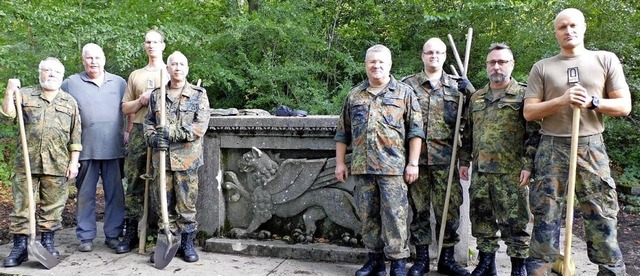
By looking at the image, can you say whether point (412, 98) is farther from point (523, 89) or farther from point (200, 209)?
point (200, 209)

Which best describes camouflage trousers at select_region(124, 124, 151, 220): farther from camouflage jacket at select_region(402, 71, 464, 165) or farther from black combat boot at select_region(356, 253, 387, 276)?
camouflage jacket at select_region(402, 71, 464, 165)

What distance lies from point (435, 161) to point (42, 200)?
10.2 ft

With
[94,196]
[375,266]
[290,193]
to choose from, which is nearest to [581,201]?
[375,266]

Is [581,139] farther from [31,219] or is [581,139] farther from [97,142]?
[31,219]

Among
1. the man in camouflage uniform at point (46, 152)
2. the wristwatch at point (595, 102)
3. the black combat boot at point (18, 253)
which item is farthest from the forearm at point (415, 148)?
the black combat boot at point (18, 253)

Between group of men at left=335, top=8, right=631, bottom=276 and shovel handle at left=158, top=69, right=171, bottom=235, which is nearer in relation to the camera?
group of men at left=335, top=8, right=631, bottom=276

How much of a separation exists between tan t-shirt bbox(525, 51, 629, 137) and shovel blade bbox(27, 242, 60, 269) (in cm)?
368

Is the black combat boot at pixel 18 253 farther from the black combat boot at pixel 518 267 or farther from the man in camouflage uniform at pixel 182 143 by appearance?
the black combat boot at pixel 518 267

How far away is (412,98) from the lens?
3.54m

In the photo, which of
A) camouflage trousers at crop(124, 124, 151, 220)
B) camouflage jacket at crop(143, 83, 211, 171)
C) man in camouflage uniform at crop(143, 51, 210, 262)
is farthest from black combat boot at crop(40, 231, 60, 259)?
camouflage jacket at crop(143, 83, 211, 171)

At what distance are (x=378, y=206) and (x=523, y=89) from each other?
4.20 feet

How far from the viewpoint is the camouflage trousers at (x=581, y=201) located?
2.94m

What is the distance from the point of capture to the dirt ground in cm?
436

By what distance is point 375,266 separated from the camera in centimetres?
361
